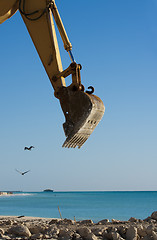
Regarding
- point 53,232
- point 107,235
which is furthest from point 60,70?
point 107,235

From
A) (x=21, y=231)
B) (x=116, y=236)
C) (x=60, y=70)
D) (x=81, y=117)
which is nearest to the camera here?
(x=116, y=236)

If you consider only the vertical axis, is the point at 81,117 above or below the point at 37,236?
above

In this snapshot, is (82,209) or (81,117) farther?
(82,209)

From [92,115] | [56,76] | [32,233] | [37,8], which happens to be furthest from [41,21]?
[32,233]

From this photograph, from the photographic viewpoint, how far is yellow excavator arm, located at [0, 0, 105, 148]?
5711 mm

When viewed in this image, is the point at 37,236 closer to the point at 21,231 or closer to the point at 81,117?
the point at 21,231

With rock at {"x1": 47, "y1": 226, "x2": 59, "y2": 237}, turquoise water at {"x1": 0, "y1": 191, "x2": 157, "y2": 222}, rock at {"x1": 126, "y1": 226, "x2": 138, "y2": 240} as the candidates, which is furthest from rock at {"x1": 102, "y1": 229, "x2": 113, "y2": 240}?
turquoise water at {"x1": 0, "y1": 191, "x2": 157, "y2": 222}

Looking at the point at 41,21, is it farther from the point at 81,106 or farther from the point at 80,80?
the point at 81,106

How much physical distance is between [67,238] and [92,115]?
6.50 ft

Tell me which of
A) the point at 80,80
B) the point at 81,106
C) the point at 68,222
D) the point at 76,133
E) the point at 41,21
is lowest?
the point at 68,222

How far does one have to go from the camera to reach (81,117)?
18.7 ft

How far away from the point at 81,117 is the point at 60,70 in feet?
4.02

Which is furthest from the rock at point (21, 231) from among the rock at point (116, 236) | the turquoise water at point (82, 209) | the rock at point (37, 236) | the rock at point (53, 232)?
the turquoise water at point (82, 209)

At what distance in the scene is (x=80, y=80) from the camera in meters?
6.17
